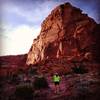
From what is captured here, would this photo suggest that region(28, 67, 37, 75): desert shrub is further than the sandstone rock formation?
No

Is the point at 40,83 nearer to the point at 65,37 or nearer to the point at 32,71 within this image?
the point at 32,71

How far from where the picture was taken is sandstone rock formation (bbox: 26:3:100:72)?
13086 millimetres

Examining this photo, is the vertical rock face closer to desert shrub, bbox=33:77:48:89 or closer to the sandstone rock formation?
the sandstone rock formation

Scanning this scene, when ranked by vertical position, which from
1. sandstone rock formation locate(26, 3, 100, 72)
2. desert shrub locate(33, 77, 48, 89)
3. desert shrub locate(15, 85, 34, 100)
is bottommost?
desert shrub locate(15, 85, 34, 100)

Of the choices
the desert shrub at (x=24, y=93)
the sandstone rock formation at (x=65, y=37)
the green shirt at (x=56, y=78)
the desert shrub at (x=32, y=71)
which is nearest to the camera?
the desert shrub at (x=24, y=93)

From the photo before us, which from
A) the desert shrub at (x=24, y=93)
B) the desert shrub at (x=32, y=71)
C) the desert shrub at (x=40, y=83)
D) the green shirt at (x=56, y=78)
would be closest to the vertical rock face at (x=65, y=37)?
the desert shrub at (x=32, y=71)

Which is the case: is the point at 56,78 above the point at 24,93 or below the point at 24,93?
above

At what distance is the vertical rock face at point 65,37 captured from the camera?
13.1 meters

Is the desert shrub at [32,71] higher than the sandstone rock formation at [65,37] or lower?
lower

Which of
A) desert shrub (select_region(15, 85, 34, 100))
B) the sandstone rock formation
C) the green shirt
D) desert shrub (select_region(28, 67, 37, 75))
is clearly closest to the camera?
desert shrub (select_region(15, 85, 34, 100))

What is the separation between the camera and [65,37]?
13.7 metres

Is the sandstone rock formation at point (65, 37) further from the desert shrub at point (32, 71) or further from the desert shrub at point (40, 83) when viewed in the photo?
the desert shrub at point (40, 83)

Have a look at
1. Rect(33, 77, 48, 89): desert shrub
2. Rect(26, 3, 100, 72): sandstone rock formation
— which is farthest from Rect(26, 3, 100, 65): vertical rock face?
Rect(33, 77, 48, 89): desert shrub

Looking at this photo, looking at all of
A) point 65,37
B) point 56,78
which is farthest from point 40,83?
point 65,37
